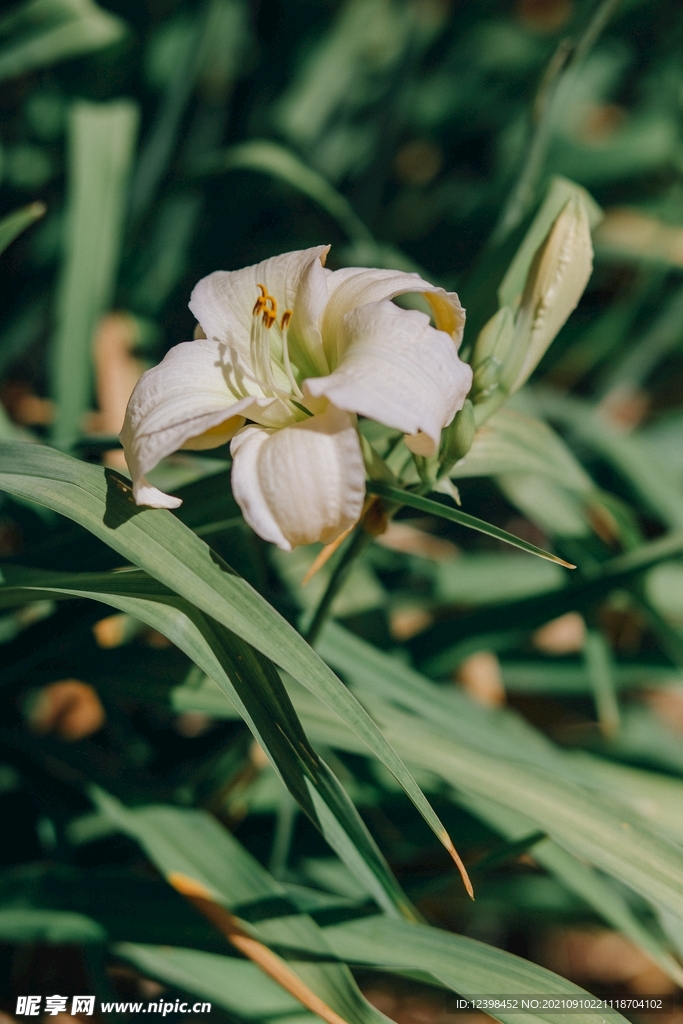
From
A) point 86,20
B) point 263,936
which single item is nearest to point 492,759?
point 263,936

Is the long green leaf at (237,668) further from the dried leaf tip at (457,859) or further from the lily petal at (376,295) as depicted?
the lily petal at (376,295)

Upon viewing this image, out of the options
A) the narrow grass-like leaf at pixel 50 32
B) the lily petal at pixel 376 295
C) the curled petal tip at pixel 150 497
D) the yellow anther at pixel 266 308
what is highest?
the narrow grass-like leaf at pixel 50 32

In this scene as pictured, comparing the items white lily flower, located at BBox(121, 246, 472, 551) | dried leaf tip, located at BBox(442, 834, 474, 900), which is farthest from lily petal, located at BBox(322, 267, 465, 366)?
dried leaf tip, located at BBox(442, 834, 474, 900)

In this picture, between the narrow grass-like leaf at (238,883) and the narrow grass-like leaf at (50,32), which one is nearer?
the narrow grass-like leaf at (238,883)

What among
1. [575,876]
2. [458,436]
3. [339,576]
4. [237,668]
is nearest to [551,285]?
[458,436]

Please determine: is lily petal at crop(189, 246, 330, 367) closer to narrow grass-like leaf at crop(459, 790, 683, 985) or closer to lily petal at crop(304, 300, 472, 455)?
lily petal at crop(304, 300, 472, 455)

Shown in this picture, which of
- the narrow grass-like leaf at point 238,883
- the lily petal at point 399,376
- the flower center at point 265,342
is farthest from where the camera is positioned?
the narrow grass-like leaf at point 238,883

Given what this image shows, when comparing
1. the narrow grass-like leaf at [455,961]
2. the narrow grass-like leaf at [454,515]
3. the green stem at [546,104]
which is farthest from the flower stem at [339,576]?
the green stem at [546,104]

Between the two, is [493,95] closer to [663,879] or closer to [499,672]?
[499,672]
